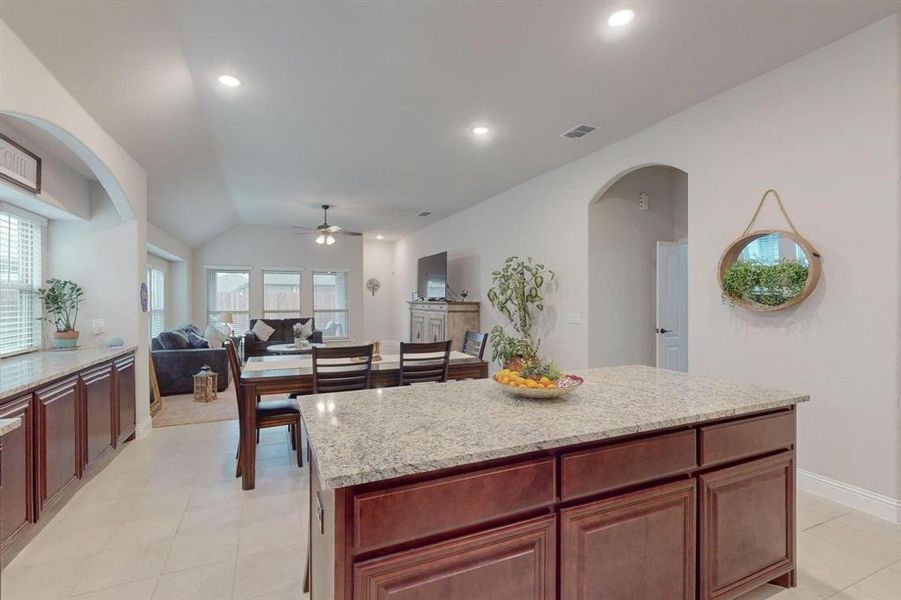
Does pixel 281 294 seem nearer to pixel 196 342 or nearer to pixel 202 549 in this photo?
pixel 196 342

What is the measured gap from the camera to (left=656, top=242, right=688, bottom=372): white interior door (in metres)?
4.86

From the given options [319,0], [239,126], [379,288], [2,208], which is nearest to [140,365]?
[2,208]

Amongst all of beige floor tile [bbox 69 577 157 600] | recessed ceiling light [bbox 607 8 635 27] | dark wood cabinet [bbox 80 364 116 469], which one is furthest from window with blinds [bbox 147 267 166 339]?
recessed ceiling light [bbox 607 8 635 27]

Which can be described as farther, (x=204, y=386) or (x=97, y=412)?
(x=204, y=386)

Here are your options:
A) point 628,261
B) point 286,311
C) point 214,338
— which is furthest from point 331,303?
point 628,261

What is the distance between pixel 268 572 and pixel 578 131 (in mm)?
4108

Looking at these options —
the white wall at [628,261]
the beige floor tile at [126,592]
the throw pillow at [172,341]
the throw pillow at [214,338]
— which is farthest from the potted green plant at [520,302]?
the throw pillow at [214,338]

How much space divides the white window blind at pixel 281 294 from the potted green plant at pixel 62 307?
545cm

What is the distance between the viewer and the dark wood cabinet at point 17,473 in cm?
205

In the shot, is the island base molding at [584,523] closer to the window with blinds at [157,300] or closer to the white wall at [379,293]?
the window with blinds at [157,300]

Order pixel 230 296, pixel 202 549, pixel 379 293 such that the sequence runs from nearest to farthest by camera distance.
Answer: pixel 202 549
pixel 230 296
pixel 379 293

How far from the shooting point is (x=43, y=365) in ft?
9.23

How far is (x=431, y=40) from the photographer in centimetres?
260

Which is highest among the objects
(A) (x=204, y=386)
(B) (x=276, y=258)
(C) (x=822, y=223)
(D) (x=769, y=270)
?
(B) (x=276, y=258)
